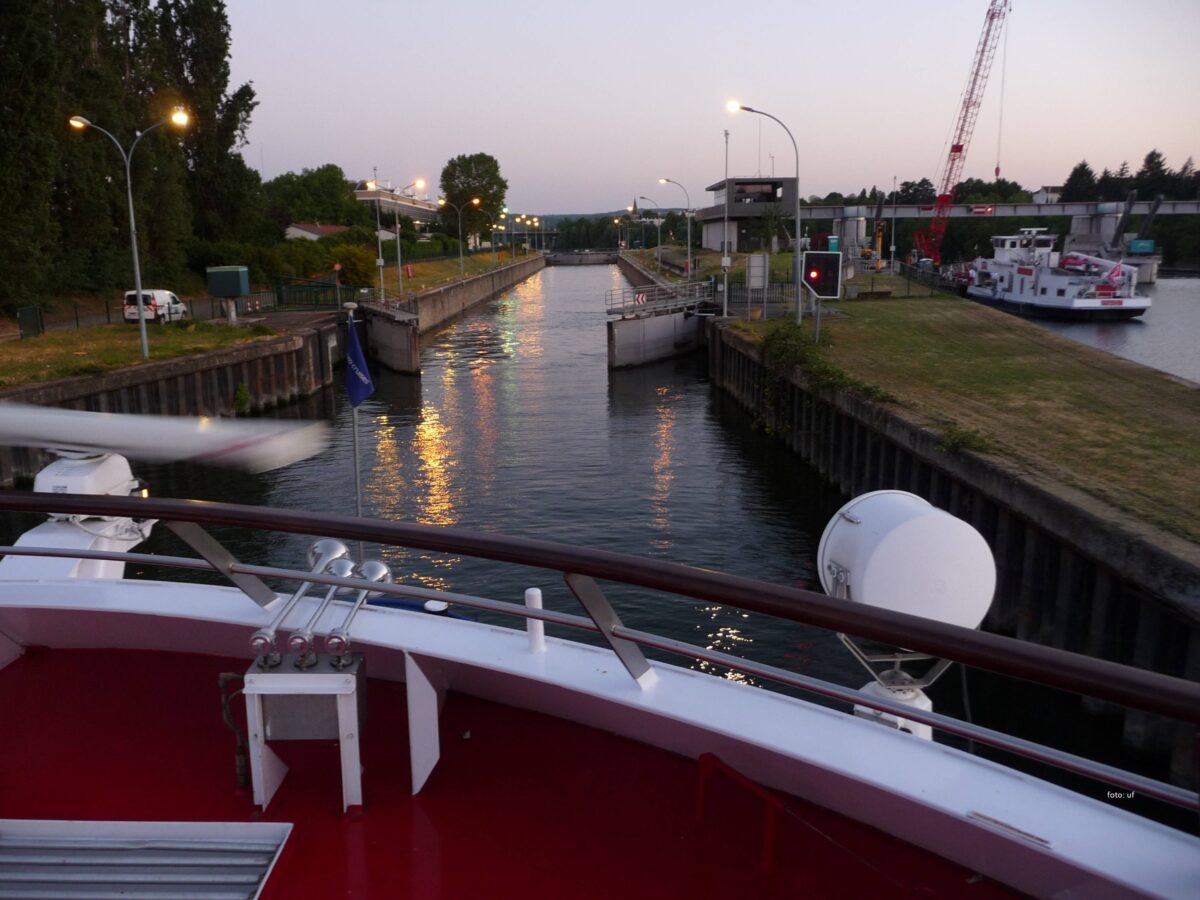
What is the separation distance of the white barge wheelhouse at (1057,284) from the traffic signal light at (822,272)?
34535 millimetres

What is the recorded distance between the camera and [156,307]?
37.2 meters

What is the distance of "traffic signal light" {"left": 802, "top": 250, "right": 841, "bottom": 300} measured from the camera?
89.7 feet

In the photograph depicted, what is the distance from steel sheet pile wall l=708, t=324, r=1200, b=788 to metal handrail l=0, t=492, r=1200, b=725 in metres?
7.06

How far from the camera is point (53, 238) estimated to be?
37281mm

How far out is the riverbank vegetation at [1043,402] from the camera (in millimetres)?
13359

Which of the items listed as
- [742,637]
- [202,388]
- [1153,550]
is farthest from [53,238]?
[1153,550]

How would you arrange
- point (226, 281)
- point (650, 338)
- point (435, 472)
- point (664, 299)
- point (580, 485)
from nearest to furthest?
point (580, 485) < point (435, 472) < point (226, 281) < point (650, 338) < point (664, 299)

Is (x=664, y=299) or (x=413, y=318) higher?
(x=664, y=299)

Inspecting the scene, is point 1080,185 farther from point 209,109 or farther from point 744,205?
point 209,109

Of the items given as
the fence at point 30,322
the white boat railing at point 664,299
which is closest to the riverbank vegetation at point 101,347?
the fence at point 30,322

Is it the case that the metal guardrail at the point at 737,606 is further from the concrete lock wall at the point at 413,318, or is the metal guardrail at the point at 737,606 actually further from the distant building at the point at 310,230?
the distant building at the point at 310,230

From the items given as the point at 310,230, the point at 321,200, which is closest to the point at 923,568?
the point at 310,230

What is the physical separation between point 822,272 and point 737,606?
26.8 m

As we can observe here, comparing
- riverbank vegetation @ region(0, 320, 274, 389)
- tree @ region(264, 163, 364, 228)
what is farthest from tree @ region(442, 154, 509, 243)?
riverbank vegetation @ region(0, 320, 274, 389)
